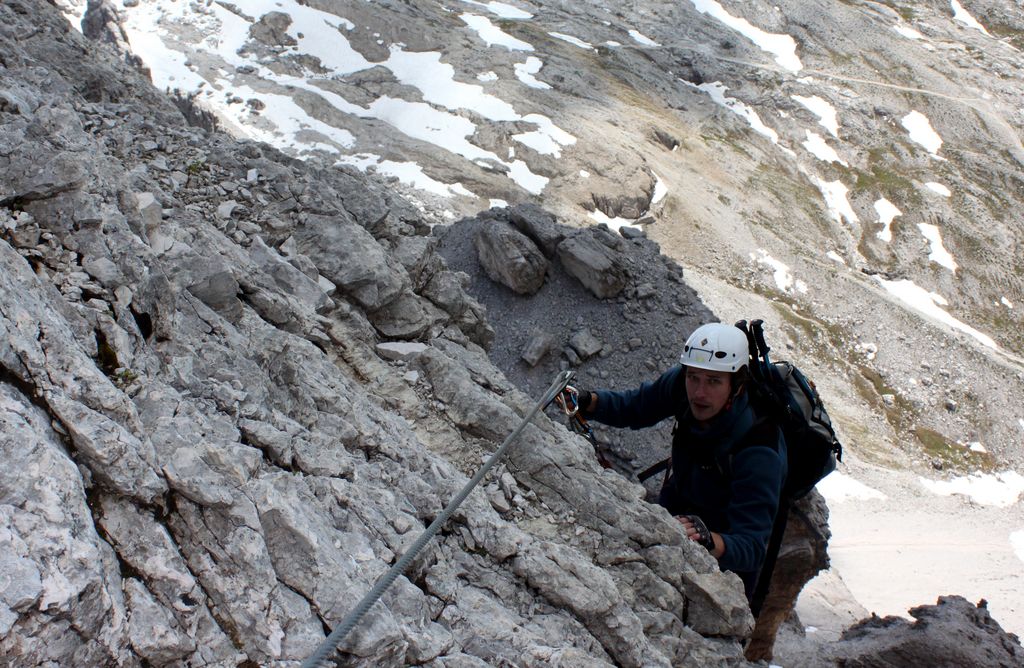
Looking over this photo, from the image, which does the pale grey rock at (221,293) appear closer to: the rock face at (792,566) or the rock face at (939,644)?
the rock face at (792,566)

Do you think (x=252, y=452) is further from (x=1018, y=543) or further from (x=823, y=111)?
(x=823, y=111)

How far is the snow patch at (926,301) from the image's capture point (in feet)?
148

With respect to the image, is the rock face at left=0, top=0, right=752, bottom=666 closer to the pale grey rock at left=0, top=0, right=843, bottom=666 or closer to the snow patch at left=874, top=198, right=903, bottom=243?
the pale grey rock at left=0, top=0, right=843, bottom=666

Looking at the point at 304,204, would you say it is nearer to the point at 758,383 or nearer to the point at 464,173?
the point at 758,383

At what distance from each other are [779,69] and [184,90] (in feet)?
179

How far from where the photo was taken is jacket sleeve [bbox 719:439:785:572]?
6.16 m

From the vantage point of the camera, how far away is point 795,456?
7.11 metres

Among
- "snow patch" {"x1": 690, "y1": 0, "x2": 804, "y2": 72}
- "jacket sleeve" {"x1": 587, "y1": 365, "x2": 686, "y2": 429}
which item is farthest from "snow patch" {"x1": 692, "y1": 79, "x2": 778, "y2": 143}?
"jacket sleeve" {"x1": 587, "y1": 365, "x2": 686, "y2": 429}

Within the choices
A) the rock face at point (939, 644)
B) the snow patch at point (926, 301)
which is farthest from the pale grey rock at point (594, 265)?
the snow patch at point (926, 301)

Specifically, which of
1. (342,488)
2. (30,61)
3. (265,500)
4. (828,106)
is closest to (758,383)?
(342,488)

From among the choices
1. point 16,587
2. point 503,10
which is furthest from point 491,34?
point 16,587

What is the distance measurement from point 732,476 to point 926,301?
48206 mm

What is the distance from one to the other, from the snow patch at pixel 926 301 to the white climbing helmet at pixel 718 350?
4429 centimetres

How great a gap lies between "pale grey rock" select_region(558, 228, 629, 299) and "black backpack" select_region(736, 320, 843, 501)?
46.9ft
